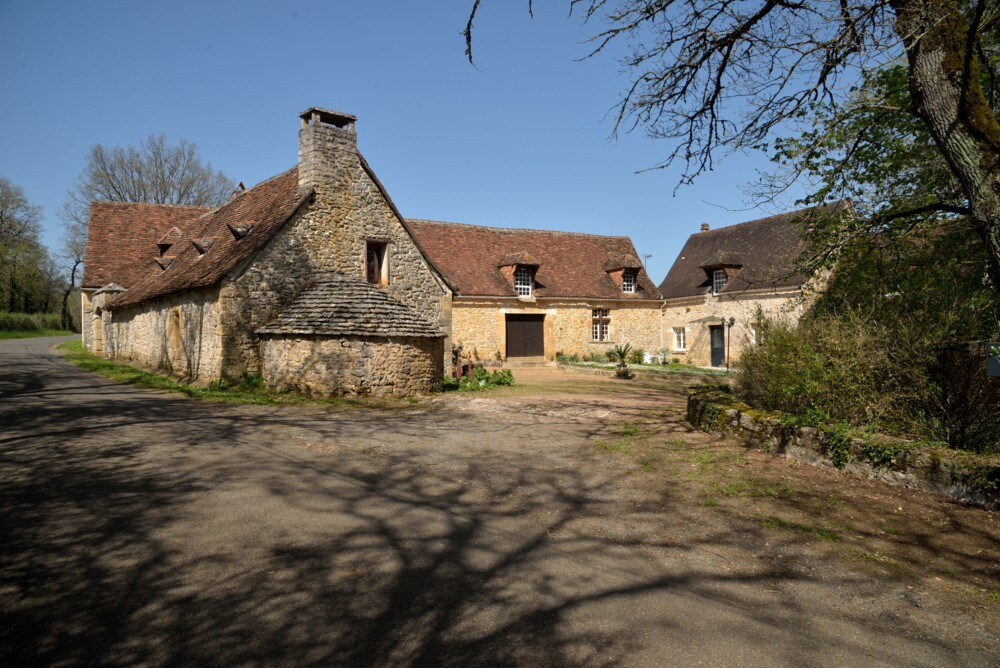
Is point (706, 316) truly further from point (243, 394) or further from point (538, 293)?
point (243, 394)

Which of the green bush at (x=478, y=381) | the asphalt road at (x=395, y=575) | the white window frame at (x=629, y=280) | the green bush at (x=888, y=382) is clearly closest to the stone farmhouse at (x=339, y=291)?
the green bush at (x=478, y=381)

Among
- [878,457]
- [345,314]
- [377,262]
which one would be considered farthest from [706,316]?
[878,457]

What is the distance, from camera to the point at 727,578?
4371mm

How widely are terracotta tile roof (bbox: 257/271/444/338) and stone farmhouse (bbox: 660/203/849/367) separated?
16.3 m

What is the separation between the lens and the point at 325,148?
15.9 meters

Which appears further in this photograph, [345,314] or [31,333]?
[31,333]

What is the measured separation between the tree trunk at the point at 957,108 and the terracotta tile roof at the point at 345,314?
35.5ft

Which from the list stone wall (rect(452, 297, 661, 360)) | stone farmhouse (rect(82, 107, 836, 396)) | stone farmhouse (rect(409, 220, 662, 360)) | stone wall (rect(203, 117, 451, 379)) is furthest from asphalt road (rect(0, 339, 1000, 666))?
stone farmhouse (rect(409, 220, 662, 360))

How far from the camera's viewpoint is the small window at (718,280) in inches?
1124

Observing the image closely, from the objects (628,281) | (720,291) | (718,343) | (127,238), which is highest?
(127,238)

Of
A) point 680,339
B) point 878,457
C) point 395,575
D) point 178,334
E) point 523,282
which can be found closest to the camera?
point 395,575

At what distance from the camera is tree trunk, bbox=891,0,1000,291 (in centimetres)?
596

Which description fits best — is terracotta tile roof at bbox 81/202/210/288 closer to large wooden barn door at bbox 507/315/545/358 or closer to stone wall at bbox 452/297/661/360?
stone wall at bbox 452/297/661/360

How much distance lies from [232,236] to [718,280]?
21.3m
